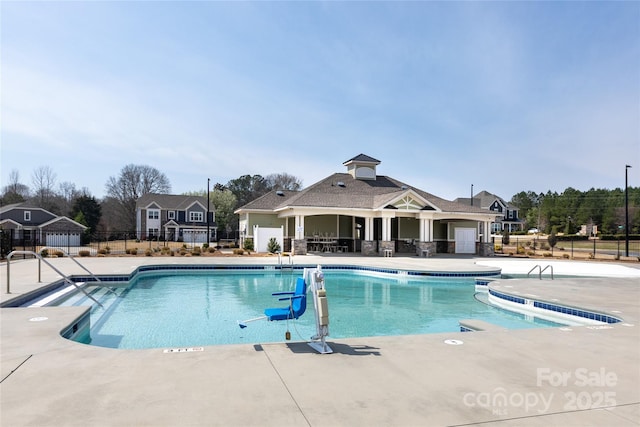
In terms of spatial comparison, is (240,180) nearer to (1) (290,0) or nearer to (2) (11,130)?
(2) (11,130)

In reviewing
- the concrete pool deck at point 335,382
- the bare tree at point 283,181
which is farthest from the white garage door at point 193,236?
the concrete pool deck at point 335,382

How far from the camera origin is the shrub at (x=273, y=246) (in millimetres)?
26203

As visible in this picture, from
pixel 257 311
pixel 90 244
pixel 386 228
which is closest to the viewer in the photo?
pixel 257 311

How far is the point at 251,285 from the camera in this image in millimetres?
14719

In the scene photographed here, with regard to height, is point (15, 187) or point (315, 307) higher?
point (15, 187)

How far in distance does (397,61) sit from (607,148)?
12.7m

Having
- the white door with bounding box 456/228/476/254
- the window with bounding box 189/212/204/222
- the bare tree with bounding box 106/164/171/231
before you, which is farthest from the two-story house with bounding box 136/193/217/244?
the white door with bounding box 456/228/476/254

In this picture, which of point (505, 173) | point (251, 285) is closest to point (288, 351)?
point (251, 285)

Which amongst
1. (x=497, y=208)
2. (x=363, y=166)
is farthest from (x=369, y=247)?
(x=497, y=208)

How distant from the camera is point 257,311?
10.1m

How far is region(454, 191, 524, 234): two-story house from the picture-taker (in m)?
61.8

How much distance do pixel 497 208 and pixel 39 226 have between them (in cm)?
5993

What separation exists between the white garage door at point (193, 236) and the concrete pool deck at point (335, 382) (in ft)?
137

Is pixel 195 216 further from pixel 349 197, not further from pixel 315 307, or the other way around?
pixel 315 307
